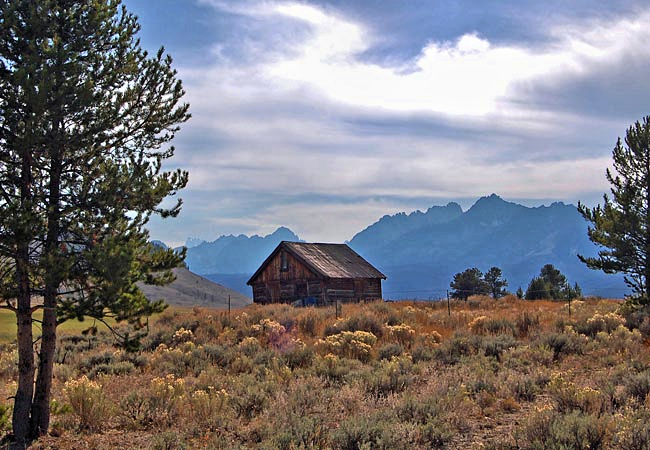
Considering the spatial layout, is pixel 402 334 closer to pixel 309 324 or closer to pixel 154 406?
pixel 309 324

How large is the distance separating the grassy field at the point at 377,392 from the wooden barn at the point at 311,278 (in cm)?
1844

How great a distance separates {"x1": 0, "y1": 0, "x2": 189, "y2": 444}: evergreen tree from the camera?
7.83 meters

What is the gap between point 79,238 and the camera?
8766 mm

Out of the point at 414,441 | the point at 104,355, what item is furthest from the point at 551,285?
the point at 414,441

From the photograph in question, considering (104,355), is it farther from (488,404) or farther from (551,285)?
Answer: (551,285)

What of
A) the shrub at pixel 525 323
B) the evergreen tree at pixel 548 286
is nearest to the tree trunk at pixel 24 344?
the shrub at pixel 525 323

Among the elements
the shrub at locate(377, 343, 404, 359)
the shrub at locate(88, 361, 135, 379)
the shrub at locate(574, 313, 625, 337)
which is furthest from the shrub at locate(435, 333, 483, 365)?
the shrub at locate(88, 361, 135, 379)

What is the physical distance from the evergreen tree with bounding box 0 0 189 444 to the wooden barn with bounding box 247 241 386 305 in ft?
93.1

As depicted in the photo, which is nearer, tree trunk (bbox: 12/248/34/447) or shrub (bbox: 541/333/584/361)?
tree trunk (bbox: 12/248/34/447)

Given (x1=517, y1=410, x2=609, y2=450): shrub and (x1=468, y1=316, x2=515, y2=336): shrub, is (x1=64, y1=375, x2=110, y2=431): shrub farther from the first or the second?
(x1=468, y1=316, x2=515, y2=336): shrub

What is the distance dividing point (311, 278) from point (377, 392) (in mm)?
27468

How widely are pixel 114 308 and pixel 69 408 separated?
311 centimetres

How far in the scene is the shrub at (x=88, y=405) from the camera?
958 centimetres

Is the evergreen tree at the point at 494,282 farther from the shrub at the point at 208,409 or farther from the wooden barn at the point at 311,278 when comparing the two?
the shrub at the point at 208,409
